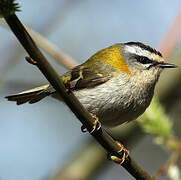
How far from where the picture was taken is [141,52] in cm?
383

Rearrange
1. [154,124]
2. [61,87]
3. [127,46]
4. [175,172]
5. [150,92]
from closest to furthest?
[61,87] → [175,172] → [154,124] → [150,92] → [127,46]

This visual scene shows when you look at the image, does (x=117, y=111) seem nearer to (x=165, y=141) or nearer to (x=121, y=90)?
(x=121, y=90)

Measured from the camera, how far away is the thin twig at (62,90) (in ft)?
4.20

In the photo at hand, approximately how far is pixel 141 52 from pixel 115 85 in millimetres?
659

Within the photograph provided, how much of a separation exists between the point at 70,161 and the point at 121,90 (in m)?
1.22

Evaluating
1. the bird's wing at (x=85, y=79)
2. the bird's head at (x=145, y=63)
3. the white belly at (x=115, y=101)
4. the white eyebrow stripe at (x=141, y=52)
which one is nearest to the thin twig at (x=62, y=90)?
the white belly at (x=115, y=101)

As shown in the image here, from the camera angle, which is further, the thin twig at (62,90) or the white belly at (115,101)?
the white belly at (115,101)

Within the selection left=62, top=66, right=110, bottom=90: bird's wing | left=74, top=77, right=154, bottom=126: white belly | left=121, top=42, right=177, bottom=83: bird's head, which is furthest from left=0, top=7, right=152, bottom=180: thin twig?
left=121, top=42, right=177, bottom=83: bird's head

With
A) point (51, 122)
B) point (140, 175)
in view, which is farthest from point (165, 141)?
point (51, 122)

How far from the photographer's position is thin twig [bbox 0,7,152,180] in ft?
4.20

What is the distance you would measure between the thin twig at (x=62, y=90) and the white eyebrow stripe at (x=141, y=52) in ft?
5.01

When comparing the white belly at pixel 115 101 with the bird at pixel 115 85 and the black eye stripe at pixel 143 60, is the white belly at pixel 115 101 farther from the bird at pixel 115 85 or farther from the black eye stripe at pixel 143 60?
the black eye stripe at pixel 143 60

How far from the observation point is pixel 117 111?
324 cm

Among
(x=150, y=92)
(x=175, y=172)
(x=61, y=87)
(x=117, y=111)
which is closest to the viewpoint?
(x=61, y=87)
